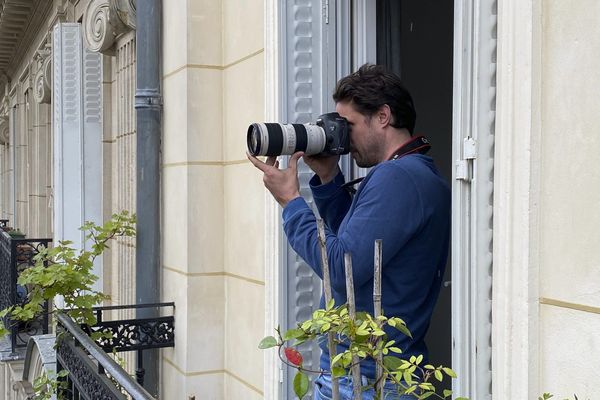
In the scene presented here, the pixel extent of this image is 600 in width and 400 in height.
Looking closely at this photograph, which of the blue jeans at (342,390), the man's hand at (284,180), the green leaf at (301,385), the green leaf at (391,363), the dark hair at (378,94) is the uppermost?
the dark hair at (378,94)

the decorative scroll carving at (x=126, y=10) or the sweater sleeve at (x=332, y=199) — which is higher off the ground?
the decorative scroll carving at (x=126, y=10)

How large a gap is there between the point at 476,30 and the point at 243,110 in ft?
6.68

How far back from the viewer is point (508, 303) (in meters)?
1.99

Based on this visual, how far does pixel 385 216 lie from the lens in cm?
229

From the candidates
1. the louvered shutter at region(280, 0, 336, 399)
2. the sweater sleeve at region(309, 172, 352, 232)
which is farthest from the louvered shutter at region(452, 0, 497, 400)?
the louvered shutter at region(280, 0, 336, 399)

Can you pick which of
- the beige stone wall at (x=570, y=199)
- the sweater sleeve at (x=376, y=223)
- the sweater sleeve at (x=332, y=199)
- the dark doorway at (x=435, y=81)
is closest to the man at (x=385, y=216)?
the sweater sleeve at (x=376, y=223)

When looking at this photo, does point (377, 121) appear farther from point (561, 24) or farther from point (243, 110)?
point (243, 110)

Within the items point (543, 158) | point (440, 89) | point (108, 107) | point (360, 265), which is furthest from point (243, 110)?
point (108, 107)

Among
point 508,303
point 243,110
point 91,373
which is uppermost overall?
point 243,110

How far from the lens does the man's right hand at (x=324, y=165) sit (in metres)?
2.78

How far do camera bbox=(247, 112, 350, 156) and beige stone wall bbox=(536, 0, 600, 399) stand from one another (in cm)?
76

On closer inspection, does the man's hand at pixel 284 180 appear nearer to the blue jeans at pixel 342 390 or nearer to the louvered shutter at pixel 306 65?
the blue jeans at pixel 342 390

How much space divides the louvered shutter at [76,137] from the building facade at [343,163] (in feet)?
0.05

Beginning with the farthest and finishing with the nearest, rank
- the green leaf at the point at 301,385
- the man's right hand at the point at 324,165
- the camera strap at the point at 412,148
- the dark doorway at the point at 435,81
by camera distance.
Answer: the dark doorway at the point at 435,81, the man's right hand at the point at 324,165, the camera strap at the point at 412,148, the green leaf at the point at 301,385
